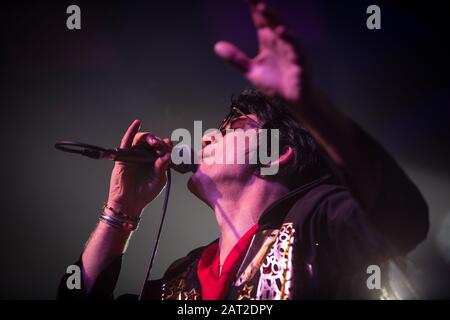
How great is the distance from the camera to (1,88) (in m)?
2.27

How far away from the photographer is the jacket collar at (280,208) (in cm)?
137

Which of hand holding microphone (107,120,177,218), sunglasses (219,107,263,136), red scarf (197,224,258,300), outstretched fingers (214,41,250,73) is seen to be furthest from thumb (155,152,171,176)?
outstretched fingers (214,41,250,73)

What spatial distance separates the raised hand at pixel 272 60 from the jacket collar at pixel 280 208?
2.04 feet

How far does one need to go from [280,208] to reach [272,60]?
68 centimetres

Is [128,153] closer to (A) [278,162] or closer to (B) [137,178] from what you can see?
(B) [137,178]

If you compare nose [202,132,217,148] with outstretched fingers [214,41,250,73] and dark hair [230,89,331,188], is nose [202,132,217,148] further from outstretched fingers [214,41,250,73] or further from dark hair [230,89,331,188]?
outstretched fingers [214,41,250,73]

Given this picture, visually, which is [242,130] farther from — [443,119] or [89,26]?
[443,119]

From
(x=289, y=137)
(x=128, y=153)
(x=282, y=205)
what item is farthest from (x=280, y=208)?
(x=128, y=153)

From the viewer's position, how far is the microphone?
1.41 metres

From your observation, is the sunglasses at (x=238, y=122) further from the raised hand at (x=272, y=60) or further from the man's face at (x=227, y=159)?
the raised hand at (x=272, y=60)

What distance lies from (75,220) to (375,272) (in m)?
1.79

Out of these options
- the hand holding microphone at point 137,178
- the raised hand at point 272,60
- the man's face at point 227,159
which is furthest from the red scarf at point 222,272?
the raised hand at point 272,60

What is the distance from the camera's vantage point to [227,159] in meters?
1.58
